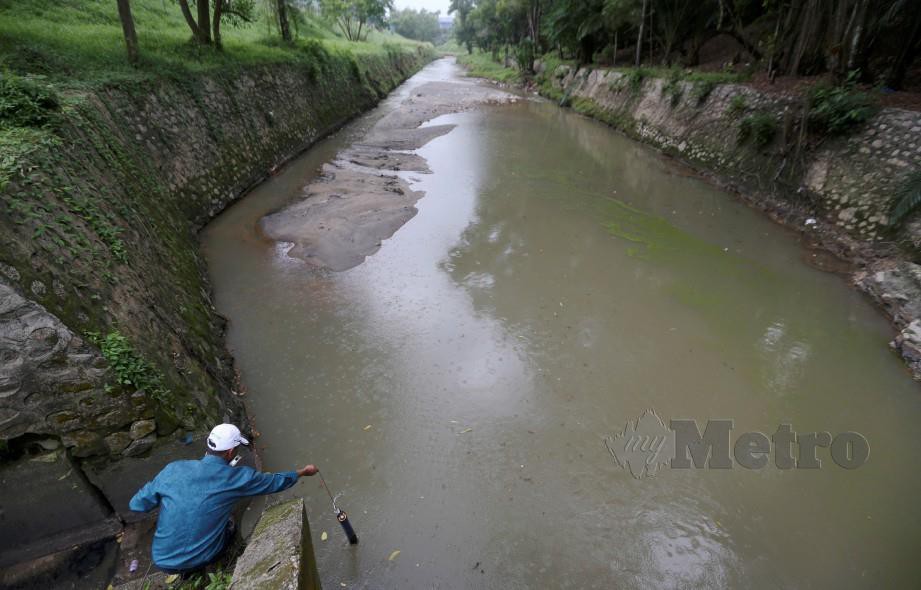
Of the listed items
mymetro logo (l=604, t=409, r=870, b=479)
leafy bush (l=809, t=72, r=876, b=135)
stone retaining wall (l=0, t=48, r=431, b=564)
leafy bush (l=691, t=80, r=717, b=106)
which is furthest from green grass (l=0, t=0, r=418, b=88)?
leafy bush (l=809, t=72, r=876, b=135)

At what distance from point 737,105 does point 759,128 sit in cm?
189

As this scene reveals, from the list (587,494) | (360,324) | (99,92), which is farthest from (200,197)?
(587,494)

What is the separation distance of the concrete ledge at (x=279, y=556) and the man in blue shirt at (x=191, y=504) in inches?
12.8

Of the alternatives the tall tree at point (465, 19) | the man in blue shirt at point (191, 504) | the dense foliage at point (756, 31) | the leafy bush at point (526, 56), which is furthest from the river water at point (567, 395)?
the tall tree at point (465, 19)

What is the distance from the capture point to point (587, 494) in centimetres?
443

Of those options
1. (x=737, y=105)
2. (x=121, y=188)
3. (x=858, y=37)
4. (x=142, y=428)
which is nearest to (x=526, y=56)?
(x=737, y=105)

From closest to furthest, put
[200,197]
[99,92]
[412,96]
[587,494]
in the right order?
[587,494], [99,92], [200,197], [412,96]

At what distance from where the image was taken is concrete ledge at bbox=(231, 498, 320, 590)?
2580 mm

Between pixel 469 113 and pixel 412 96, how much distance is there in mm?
7035

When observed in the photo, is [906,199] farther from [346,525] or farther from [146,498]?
[146,498]

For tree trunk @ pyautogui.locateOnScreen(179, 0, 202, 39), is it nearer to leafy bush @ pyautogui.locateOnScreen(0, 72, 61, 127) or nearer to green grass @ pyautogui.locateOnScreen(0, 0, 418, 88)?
green grass @ pyautogui.locateOnScreen(0, 0, 418, 88)

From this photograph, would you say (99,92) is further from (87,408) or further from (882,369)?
(882,369)

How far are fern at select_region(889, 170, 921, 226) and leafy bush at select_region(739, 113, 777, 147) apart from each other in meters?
3.52

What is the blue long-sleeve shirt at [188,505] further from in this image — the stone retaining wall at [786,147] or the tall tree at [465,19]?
the tall tree at [465,19]
